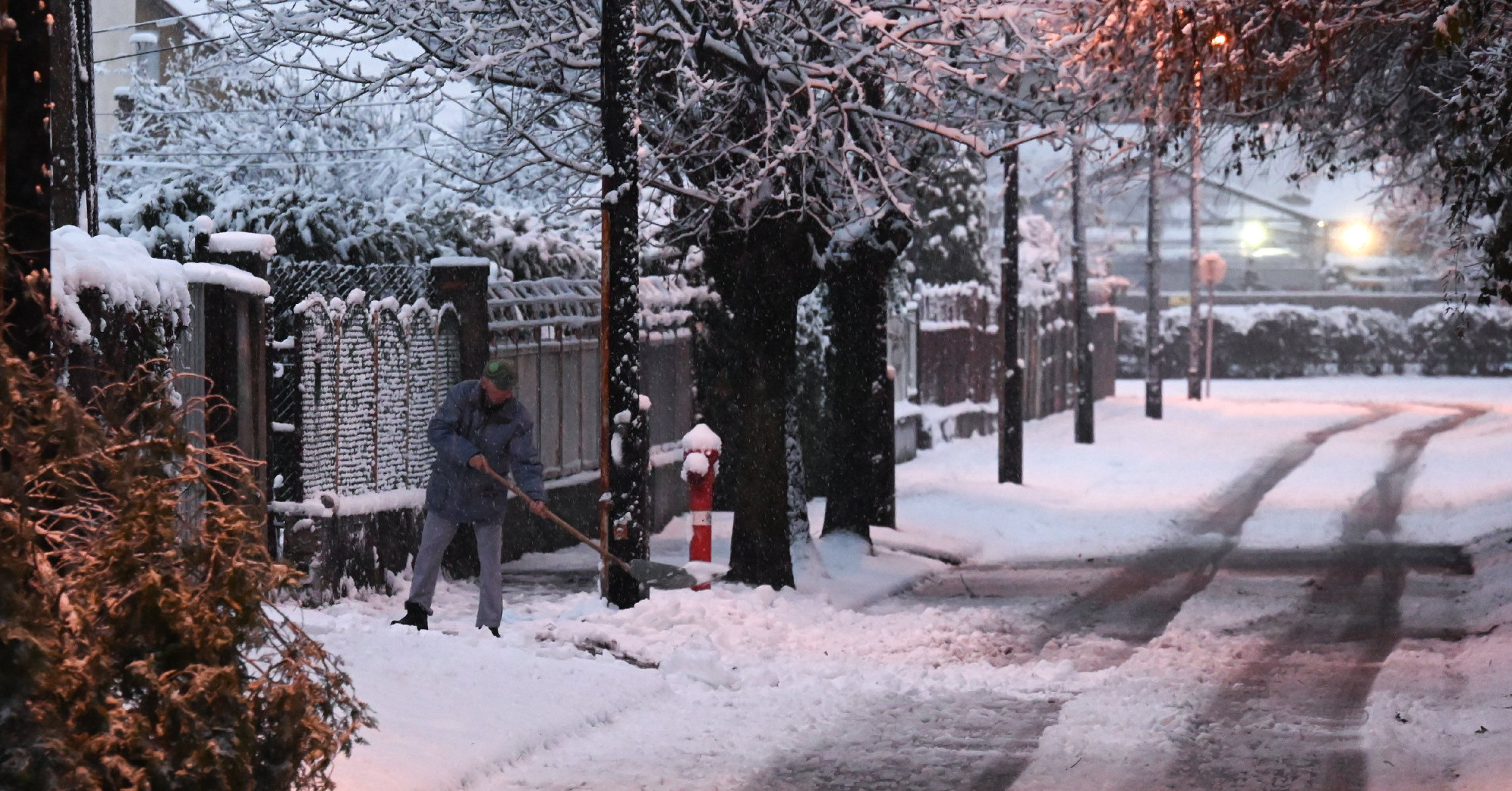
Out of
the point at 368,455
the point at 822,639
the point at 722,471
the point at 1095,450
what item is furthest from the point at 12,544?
the point at 1095,450

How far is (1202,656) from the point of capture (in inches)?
417

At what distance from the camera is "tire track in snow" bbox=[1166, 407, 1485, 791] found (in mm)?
7652

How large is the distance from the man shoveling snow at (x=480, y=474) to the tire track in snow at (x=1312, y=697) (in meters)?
4.11

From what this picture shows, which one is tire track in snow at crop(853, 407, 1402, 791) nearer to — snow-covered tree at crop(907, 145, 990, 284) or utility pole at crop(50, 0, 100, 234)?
utility pole at crop(50, 0, 100, 234)

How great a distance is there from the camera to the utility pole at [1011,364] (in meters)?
20.4

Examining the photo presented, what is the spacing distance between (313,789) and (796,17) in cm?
820

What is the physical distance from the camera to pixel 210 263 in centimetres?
1046

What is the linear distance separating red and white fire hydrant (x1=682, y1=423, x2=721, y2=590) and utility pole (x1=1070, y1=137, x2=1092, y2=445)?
14374 millimetres

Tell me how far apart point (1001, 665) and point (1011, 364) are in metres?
11.1

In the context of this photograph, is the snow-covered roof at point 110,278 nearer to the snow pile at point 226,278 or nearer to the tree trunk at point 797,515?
the snow pile at point 226,278

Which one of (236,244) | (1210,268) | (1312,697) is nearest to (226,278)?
(236,244)

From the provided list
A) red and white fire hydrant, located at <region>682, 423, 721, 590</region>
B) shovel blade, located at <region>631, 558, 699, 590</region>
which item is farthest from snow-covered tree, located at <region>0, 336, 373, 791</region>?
red and white fire hydrant, located at <region>682, 423, 721, 590</region>

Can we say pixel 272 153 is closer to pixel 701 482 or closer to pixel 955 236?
pixel 701 482

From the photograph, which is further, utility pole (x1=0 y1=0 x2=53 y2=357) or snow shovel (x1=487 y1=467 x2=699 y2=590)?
snow shovel (x1=487 y1=467 x2=699 y2=590)
